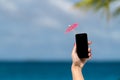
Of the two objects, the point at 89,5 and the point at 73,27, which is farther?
the point at 89,5

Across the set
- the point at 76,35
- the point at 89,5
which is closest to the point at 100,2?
the point at 89,5

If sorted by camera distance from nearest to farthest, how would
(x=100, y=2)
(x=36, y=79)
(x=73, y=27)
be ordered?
(x=73, y=27), (x=100, y=2), (x=36, y=79)

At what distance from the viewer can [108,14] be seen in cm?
1202

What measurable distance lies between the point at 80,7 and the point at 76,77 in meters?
9.68

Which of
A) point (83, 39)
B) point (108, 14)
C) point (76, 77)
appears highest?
point (108, 14)

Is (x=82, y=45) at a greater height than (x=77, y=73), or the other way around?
(x=82, y=45)

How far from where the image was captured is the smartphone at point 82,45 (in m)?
2.86

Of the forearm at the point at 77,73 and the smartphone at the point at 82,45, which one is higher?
the smartphone at the point at 82,45

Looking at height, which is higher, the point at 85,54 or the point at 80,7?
the point at 80,7

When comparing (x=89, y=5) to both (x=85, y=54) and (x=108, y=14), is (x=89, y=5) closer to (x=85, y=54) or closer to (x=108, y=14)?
(x=108, y=14)

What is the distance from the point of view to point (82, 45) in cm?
288

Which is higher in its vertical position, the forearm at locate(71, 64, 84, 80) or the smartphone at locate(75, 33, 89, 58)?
the smartphone at locate(75, 33, 89, 58)

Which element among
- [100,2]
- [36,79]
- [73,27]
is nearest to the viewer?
[73,27]

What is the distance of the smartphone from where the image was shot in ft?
9.37
